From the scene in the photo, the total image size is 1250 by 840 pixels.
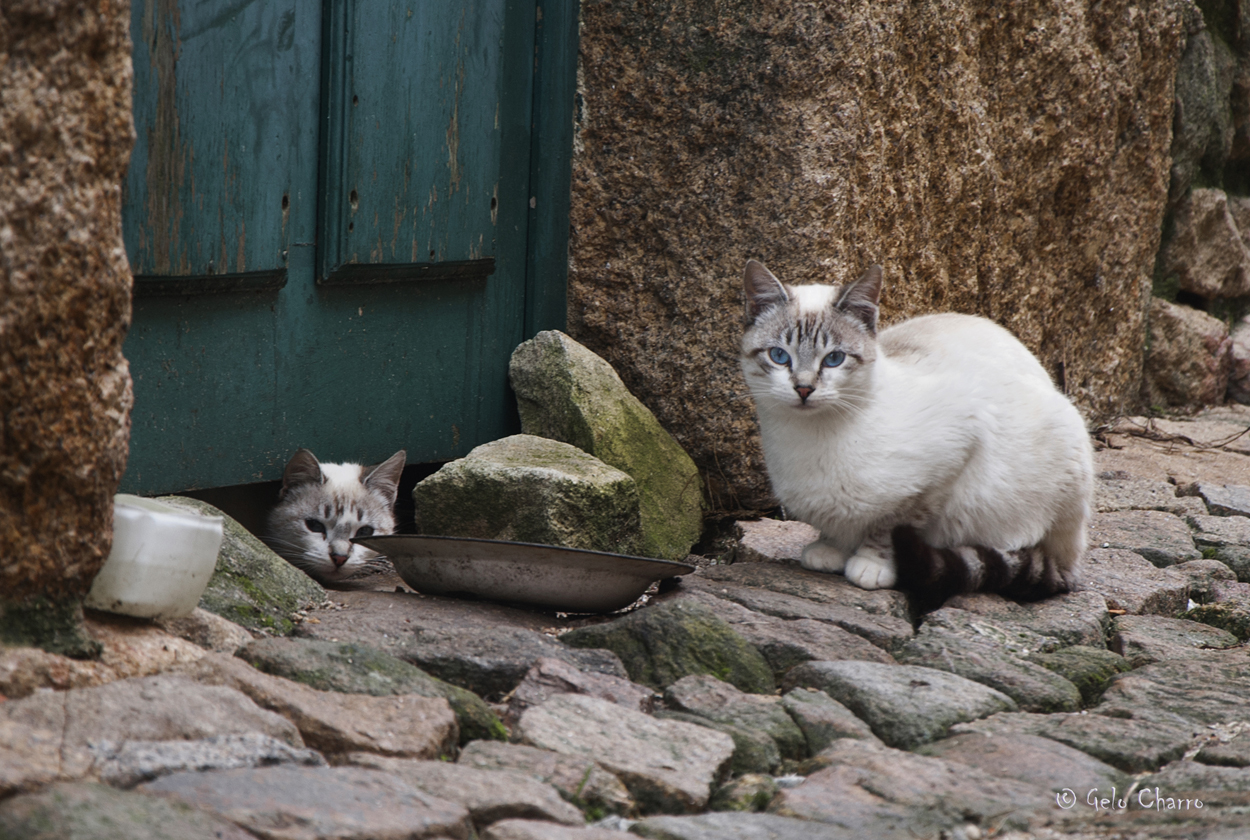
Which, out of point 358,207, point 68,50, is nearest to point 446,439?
point 358,207

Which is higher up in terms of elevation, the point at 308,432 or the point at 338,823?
the point at 308,432

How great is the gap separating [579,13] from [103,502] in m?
2.41

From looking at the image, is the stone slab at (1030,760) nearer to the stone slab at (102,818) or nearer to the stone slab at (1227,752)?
the stone slab at (1227,752)

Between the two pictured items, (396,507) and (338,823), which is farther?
(396,507)

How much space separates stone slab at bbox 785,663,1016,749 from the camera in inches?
85.0

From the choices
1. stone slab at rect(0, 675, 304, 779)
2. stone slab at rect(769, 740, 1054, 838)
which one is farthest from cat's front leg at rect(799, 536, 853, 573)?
stone slab at rect(0, 675, 304, 779)

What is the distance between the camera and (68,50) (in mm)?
1652

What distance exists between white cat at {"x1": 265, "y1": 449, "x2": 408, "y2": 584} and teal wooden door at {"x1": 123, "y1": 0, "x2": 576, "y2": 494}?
95mm

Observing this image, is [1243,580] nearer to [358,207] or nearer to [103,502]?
[358,207]

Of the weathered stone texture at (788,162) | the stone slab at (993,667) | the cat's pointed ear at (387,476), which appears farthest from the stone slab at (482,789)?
the weathered stone texture at (788,162)

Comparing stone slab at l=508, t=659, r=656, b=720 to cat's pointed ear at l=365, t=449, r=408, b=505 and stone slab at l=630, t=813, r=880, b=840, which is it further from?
cat's pointed ear at l=365, t=449, r=408, b=505

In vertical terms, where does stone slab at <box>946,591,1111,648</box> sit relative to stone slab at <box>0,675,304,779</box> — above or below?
below

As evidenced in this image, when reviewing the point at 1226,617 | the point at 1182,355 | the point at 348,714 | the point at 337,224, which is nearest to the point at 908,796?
the point at 348,714

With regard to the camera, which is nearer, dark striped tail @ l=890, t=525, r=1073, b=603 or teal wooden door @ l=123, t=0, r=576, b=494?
teal wooden door @ l=123, t=0, r=576, b=494
